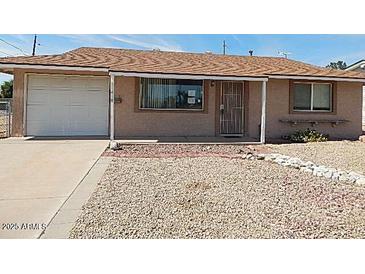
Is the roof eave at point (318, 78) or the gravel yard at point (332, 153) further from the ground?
the roof eave at point (318, 78)

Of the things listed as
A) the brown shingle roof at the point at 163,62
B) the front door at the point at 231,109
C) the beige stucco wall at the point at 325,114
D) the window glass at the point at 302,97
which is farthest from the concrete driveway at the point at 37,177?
the window glass at the point at 302,97

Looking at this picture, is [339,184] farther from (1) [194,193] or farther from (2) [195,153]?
(2) [195,153]

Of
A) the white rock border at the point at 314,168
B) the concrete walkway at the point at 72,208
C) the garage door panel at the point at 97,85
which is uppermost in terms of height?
the garage door panel at the point at 97,85

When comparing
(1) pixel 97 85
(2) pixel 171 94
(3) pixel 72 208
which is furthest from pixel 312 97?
(3) pixel 72 208

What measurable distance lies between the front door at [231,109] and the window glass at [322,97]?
11.1 ft

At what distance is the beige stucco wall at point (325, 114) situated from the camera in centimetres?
1457

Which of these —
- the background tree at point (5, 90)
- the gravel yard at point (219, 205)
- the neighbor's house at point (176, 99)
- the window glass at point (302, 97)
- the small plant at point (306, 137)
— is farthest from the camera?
the background tree at point (5, 90)

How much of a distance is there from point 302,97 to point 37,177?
11.7 meters

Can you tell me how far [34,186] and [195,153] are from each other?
4946 millimetres

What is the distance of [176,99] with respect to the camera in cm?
1416

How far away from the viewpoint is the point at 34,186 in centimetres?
647

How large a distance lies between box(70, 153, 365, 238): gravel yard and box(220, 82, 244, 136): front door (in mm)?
6602

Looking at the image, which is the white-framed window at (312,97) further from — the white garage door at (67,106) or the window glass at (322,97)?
the white garage door at (67,106)
